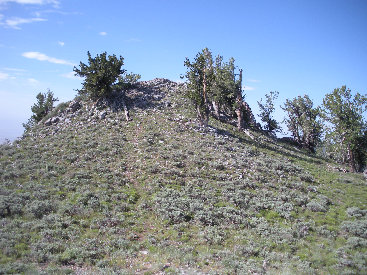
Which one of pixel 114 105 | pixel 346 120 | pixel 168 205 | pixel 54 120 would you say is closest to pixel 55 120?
pixel 54 120

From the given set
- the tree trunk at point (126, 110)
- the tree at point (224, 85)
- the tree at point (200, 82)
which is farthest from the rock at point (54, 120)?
the tree at point (224, 85)

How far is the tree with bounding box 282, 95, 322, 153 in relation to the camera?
50.0m

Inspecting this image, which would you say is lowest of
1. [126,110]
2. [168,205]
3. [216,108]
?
[168,205]

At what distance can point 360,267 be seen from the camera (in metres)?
12.3

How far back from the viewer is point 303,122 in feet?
166

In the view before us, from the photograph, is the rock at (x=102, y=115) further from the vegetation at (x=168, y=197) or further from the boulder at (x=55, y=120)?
the boulder at (x=55, y=120)

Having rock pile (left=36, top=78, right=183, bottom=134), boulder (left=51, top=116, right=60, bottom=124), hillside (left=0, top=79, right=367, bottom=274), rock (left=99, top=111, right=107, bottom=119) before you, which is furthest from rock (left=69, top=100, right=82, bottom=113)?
rock (left=99, top=111, right=107, bottom=119)

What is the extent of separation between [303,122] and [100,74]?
4044cm

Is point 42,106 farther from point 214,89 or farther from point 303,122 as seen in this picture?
point 303,122

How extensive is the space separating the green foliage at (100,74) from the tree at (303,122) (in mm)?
35552

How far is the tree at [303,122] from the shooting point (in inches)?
1967

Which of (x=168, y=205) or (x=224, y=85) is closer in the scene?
(x=168, y=205)

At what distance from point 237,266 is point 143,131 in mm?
24423

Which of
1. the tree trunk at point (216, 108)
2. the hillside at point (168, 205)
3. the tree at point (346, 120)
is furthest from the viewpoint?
the tree trunk at point (216, 108)
